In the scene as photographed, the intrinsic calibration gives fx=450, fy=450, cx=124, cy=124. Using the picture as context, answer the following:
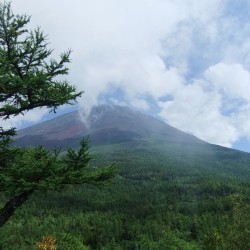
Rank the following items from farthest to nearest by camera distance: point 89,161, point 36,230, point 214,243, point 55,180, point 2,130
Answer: point 36,230 → point 214,243 → point 2,130 → point 89,161 → point 55,180

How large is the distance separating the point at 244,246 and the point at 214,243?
16.3 m

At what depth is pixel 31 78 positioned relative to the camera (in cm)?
1521

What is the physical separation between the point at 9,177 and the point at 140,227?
595 ft

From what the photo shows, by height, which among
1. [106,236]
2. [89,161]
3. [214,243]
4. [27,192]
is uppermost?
[89,161]

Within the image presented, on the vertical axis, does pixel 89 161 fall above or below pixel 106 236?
above

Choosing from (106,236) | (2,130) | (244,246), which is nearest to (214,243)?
(244,246)

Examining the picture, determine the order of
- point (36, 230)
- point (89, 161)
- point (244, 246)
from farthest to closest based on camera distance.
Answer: point (36, 230)
point (244, 246)
point (89, 161)

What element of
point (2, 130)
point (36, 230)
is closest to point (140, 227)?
point (36, 230)

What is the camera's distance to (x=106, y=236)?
183 meters

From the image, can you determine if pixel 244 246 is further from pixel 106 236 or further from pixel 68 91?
pixel 106 236

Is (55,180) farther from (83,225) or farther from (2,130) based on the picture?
(83,225)

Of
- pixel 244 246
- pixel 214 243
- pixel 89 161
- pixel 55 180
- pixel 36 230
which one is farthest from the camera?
pixel 36 230

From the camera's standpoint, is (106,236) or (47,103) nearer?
(47,103)

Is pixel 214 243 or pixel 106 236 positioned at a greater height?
pixel 214 243
